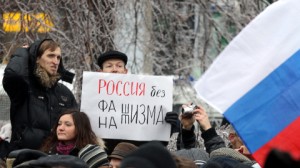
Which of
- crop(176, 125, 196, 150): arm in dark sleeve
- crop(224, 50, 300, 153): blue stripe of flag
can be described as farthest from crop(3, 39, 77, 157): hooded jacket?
→ crop(224, 50, 300, 153): blue stripe of flag

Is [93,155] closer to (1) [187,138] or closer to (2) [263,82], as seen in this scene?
(1) [187,138]

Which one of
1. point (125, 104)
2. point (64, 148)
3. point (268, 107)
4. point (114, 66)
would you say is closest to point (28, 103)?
point (64, 148)

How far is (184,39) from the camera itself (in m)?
15.8

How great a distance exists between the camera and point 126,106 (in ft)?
32.1

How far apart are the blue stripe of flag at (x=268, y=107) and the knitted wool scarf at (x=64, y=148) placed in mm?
2250

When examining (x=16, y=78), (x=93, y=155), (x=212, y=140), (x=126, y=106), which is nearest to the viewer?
(x=93, y=155)

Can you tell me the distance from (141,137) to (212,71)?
2.50 meters

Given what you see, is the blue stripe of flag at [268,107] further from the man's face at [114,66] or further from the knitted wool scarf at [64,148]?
the man's face at [114,66]

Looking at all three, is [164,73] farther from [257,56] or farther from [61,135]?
[257,56]

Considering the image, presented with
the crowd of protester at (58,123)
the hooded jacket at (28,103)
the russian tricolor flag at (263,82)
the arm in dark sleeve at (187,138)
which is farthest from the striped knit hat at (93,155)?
the russian tricolor flag at (263,82)

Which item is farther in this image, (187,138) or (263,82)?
(187,138)

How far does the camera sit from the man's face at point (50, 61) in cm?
955

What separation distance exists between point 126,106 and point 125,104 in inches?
0.7

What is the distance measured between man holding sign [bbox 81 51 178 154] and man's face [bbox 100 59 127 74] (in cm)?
28
